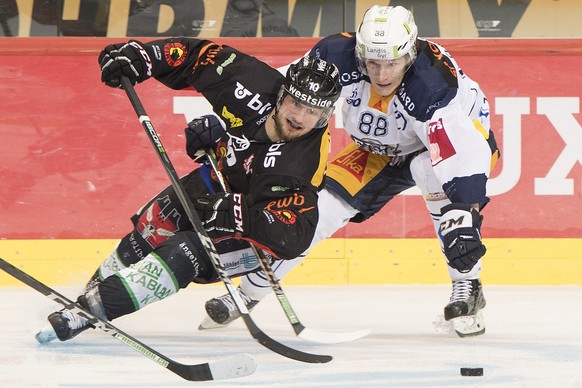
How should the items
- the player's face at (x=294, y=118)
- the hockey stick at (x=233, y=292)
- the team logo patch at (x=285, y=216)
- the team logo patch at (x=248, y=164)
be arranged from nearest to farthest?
the hockey stick at (x=233, y=292), the team logo patch at (x=285, y=216), the player's face at (x=294, y=118), the team logo patch at (x=248, y=164)

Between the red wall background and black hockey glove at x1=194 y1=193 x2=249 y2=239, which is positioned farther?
the red wall background

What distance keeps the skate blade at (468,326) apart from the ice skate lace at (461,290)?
3.8 inches

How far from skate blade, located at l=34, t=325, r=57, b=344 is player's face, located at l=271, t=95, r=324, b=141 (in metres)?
0.86

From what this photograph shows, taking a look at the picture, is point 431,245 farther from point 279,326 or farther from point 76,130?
point 76,130

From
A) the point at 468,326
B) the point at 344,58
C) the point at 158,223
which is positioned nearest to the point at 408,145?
the point at 344,58

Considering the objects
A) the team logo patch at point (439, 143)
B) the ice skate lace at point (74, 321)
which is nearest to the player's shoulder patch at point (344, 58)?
the team logo patch at point (439, 143)

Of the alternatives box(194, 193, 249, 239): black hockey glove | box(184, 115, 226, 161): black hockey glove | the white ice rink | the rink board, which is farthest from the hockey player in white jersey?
the rink board

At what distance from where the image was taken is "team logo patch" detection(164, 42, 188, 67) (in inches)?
134

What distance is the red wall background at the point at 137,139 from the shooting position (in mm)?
4918

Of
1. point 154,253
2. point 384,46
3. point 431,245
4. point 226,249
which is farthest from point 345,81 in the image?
point 431,245

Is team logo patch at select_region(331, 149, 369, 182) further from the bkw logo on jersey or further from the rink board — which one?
the rink board

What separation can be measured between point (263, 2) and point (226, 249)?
2.27 m

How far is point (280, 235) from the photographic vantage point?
3.00 metres

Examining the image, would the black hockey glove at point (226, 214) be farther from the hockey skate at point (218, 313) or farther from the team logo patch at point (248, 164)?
the hockey skate at point (218, 313)
